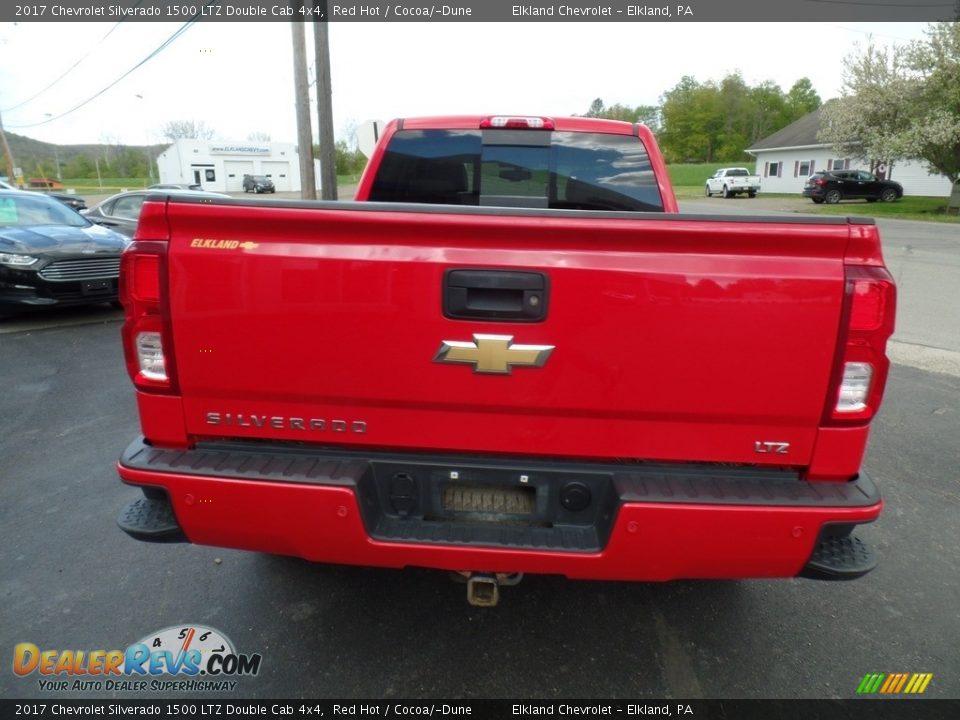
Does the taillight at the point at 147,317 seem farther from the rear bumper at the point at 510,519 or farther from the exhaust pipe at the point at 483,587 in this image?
the exhaust pipe at the point at 483,587

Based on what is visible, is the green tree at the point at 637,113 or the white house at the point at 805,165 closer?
the white house at the point at 805,165

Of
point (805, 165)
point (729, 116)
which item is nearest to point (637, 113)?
point (729, 116)

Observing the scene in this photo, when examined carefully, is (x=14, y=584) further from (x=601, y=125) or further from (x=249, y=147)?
(x=249, y=147)

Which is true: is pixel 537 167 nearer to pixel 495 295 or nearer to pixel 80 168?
pixel 495 295

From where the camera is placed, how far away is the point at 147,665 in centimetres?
249

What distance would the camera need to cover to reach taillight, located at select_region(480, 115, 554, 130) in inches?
135

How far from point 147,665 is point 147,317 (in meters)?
1.44

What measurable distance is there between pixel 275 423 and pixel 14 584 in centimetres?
192

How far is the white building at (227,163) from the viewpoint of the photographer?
63.3 meters

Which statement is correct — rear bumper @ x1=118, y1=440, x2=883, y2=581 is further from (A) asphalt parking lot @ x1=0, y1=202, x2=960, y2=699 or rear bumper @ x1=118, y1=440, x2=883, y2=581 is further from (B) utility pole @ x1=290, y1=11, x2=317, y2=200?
(B) utility pole @ x1=290, y1=11, x2=317, y2=200

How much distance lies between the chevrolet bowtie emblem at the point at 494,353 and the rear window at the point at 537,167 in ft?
5.79

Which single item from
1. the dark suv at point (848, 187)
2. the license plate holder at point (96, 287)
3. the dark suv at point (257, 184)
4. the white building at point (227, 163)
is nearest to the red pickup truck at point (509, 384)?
the license plate holder at point (96, 287)

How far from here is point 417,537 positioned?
2045mm

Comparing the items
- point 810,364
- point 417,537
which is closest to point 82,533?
point 417,537
